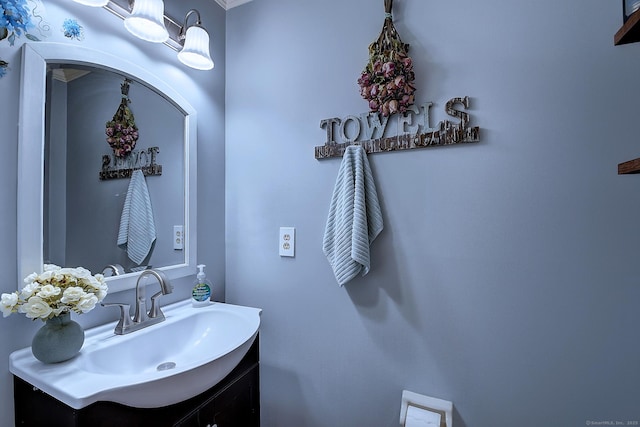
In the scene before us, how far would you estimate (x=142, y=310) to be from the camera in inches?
42.0

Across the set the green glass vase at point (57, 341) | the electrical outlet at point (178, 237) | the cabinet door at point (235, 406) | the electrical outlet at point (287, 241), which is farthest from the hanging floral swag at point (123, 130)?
the cabinet door at point (235, 406)

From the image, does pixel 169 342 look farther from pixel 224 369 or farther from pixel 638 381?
pixel 638 381

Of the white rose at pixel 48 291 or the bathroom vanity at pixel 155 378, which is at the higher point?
the white rose at pixel 48 291

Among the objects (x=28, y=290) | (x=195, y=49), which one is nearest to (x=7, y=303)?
(x=28, y=290)

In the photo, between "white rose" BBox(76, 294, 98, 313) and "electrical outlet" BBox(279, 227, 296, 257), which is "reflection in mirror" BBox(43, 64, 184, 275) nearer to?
"white rose" BBox(76, 294, 98, 313)

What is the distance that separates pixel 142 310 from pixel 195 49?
109 centimetres

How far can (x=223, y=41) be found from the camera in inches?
61.2

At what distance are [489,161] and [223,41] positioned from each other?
1.46m

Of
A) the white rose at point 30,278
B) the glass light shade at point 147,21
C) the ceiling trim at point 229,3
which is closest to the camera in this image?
the white rose at point 30,278

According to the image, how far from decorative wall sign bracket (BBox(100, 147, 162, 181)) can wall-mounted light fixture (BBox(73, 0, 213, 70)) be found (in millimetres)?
430

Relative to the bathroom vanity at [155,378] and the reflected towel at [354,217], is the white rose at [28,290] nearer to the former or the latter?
the bathroom vanity at [155,378]

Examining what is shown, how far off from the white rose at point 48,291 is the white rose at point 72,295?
0.02 metres

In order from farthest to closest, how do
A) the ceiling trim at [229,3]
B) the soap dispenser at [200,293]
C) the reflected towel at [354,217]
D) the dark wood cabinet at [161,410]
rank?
the ceiling trim at [229,3]
the soap dispenser at [200,293]
the reflected towel at [354,217]
the dark wood cabinet at [161,410]

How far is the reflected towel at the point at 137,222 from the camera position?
1.13m
